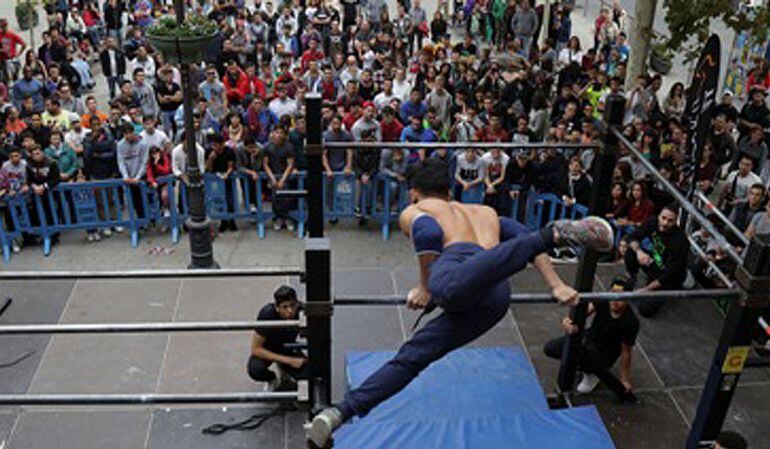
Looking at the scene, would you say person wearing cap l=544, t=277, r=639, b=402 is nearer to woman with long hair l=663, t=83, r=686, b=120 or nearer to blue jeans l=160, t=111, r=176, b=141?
woman with long hair l=663, t=83, r=686, b=120

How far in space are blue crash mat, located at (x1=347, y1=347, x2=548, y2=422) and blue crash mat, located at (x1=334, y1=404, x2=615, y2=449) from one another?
13 cm

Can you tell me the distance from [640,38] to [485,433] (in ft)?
28.5

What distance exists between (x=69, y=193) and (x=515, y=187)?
19.4 ft

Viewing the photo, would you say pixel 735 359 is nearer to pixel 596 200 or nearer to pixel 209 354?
pixel 596 200

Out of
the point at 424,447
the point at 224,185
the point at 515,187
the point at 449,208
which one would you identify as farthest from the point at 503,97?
the point at 449,208

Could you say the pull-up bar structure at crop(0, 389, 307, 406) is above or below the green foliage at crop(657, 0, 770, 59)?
below

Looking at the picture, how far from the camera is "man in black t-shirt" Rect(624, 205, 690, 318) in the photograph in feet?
26.9

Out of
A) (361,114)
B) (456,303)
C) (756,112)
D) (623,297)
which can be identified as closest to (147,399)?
(456,303)

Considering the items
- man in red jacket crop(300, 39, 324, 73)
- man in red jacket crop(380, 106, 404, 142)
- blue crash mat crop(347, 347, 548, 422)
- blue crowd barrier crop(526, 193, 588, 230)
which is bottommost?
blue crash mat crop(347, 347, 548, 422)

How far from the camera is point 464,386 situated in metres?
6.22

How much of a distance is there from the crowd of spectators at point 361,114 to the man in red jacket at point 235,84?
0.07 feet

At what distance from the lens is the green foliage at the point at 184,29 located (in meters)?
8.45

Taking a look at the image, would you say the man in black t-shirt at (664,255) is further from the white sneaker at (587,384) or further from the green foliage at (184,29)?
the green foliage at (184,29)

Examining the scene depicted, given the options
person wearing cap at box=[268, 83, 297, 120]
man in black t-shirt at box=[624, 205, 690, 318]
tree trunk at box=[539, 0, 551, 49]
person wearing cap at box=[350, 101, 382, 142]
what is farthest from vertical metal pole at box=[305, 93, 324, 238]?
tree trunk at box=[539, 0, 551, 49]
